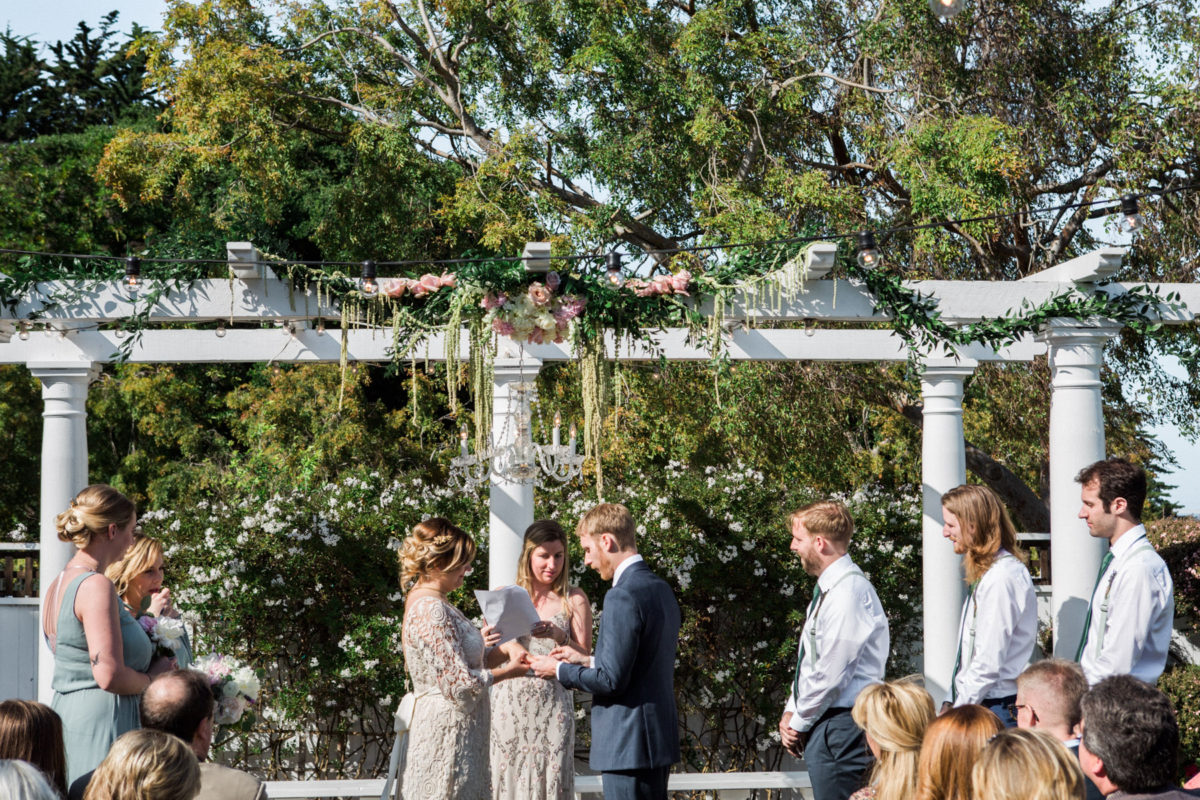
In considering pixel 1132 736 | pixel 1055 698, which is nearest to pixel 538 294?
pixel 1055 698

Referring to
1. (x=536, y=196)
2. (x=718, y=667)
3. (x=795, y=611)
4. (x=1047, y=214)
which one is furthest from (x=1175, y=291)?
(x=536, y=196)

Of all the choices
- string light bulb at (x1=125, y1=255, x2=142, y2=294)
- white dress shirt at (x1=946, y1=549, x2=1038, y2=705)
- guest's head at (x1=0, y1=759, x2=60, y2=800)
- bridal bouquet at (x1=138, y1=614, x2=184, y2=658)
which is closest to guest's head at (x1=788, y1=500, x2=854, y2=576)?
white dress shirt at (x1=946, y1=549, x2=1038, y2=705)

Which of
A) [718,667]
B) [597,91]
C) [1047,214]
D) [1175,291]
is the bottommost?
[718,667]

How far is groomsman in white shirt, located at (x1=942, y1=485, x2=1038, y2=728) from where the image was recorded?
4238 millimetres

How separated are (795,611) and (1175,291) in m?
3.35

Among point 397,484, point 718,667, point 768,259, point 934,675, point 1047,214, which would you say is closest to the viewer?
point 768,259

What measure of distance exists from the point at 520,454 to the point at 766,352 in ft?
6.80

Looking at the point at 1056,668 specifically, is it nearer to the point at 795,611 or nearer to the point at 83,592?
the point at 83,592

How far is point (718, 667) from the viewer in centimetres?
852

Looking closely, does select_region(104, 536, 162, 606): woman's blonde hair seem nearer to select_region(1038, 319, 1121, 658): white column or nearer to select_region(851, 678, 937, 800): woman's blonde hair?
select_region(851, 678, 937, 800): woman's blonde hair

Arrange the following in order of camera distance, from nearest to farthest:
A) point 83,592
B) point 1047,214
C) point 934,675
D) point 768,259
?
point 83,592 → point 768,259 → point 934,675 → point 1047,214

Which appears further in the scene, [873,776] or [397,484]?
[397,484]

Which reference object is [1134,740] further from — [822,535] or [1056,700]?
[822,535]

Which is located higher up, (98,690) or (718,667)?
(98,690)
